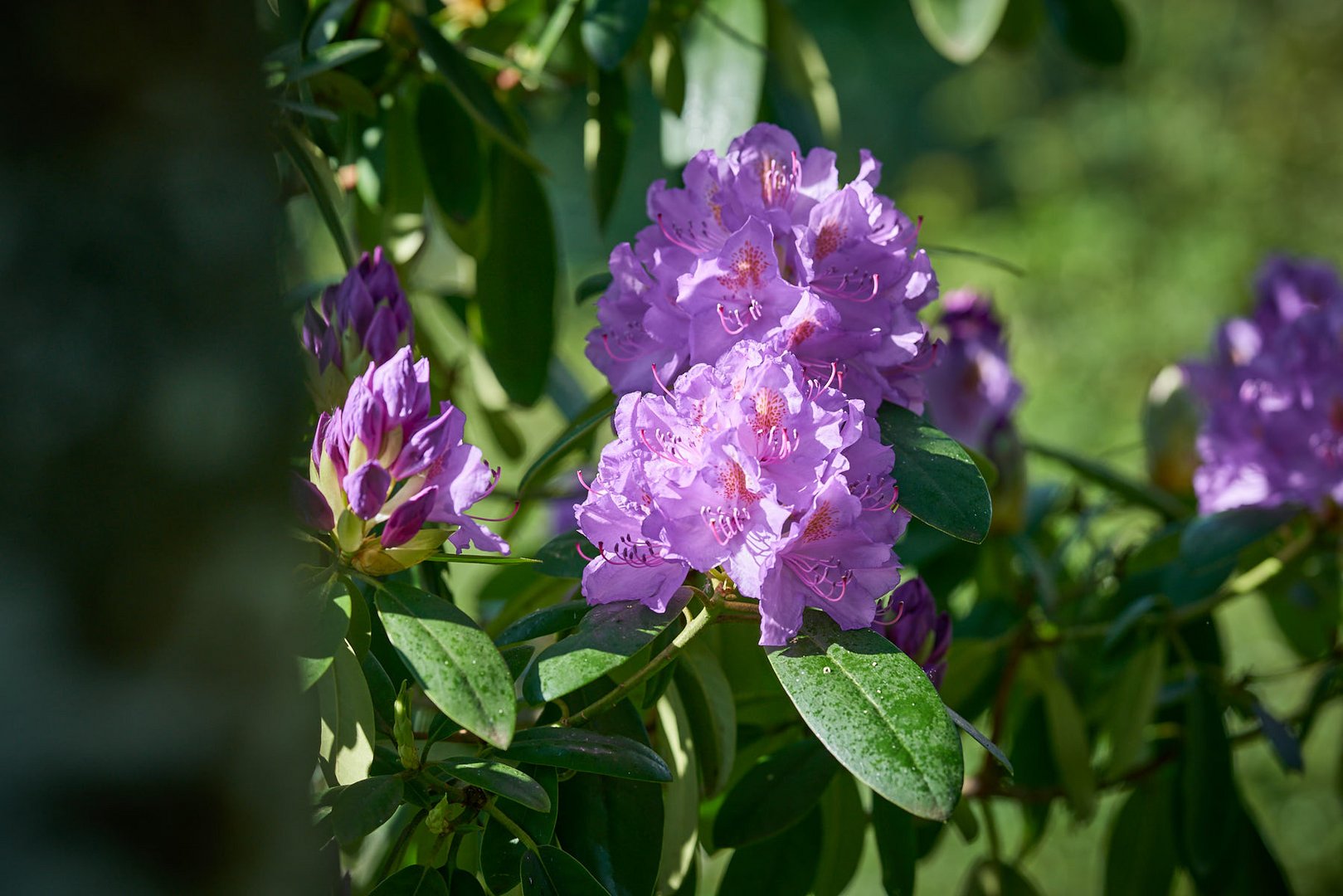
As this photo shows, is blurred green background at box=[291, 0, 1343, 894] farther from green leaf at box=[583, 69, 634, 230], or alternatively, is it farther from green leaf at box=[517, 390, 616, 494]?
green leaf at box=[517, 390, 616, 494]

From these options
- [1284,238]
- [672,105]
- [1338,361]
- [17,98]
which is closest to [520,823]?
[17,98]

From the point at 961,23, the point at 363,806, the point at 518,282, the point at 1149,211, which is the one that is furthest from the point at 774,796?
the point at 1149,211

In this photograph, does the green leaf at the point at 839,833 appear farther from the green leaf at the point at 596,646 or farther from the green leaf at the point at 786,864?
the green leaf at the point at 596,646

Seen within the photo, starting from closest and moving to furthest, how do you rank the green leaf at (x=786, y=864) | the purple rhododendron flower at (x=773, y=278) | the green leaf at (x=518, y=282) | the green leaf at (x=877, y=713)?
the green leaf at (x=877, y=713), the purple rhododendron flower at (x=773, y=278), the green leaf at (x=786, y=864), the green leaf at (x=518, y=282)

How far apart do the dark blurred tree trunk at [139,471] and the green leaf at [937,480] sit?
13.6 inches

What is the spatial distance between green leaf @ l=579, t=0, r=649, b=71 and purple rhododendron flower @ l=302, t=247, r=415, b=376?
0.28 meters

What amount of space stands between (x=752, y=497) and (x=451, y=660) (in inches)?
6.4

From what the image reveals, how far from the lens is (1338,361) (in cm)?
112

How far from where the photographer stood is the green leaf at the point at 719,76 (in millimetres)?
1057

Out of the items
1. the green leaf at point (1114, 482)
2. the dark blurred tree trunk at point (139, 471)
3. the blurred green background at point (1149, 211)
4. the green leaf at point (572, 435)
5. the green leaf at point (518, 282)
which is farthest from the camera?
the blurred green background at point (1149, 211)

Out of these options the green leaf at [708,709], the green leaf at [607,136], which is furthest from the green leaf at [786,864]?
the green leaf at [607,136]

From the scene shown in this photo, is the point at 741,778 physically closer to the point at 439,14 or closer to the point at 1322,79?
the point at 439,14

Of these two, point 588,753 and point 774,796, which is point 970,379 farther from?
point 588,753

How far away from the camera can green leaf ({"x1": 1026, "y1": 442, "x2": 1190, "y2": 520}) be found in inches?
48.9
